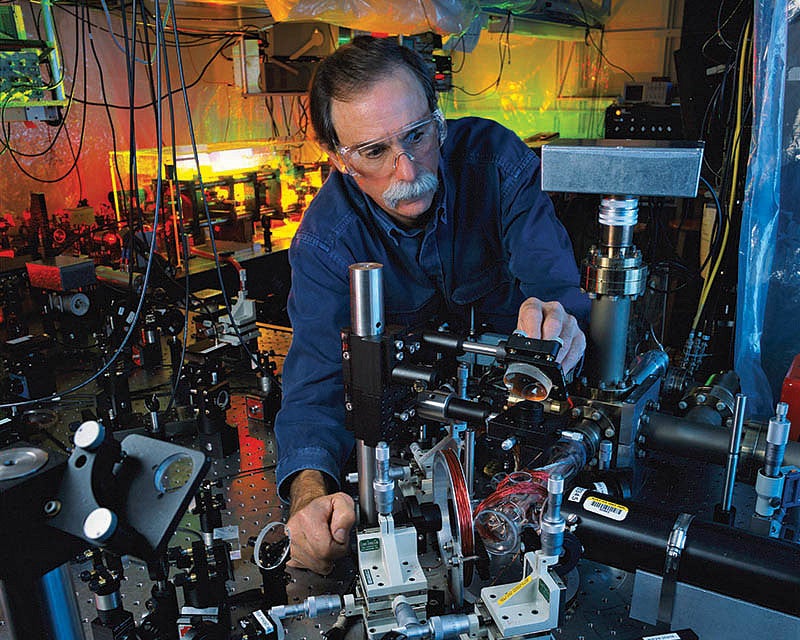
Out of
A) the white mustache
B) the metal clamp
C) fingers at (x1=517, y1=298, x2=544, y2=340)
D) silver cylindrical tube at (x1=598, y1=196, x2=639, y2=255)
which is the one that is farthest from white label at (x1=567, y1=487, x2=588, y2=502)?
the white mustache

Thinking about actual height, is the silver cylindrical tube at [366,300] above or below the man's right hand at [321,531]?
above

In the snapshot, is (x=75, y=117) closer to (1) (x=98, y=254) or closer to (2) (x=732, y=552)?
(1) (x=98, y=254)

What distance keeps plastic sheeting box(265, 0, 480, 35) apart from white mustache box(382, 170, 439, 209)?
1.21m

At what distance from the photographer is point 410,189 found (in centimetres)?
138

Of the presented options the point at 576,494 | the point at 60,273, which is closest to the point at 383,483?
the point at 576,494

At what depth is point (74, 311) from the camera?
2.21 metres

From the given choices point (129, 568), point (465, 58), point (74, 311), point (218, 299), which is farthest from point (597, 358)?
point (465, 58)

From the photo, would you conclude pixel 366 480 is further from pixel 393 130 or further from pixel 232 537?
pixel 393 130

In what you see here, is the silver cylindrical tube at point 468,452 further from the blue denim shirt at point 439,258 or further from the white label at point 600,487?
the blue denim shirt at point 439,258

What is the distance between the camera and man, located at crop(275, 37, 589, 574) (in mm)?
1229

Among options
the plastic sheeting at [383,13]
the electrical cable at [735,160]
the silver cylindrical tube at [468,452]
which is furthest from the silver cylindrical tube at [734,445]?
the plastic sheeting at [383,13]

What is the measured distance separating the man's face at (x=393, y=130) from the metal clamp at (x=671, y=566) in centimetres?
82

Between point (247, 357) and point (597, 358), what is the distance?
1.08 m

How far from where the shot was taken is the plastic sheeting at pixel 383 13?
2.30m
